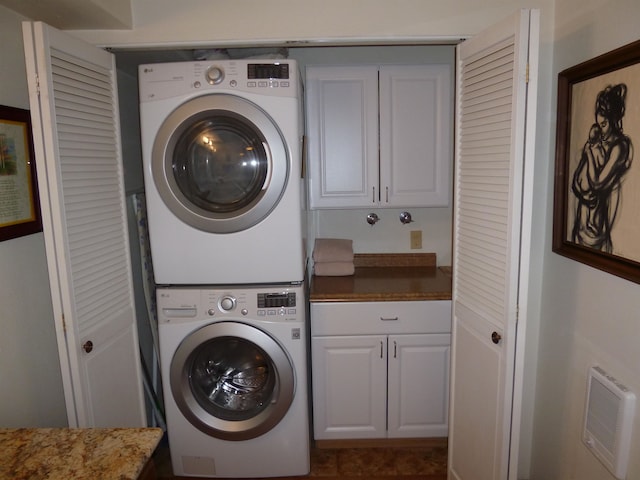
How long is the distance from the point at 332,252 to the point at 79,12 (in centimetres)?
160

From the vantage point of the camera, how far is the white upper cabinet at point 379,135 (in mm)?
2434

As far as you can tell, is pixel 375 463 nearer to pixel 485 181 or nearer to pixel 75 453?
pixel 485 181

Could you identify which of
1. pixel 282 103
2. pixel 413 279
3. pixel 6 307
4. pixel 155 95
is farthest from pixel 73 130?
pixel 413 279

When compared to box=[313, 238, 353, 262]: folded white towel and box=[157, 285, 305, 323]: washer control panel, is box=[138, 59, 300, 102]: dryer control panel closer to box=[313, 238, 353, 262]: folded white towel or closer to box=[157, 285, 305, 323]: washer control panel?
box=[157, 285, 305, 323]: washer control panel

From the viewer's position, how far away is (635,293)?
4.41 ft

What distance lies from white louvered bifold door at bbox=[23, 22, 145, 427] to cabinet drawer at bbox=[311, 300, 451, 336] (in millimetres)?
883

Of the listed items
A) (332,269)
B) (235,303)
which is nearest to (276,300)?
(235,303)

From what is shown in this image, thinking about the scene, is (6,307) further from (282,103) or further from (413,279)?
(413,279)

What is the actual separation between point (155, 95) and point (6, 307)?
98 centimetres

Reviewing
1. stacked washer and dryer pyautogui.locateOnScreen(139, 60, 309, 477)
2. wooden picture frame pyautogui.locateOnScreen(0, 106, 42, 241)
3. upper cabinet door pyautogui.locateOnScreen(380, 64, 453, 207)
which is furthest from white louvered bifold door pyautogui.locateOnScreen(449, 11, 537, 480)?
wooden picture frame pyautogui.locateOnScreen(0, 106, 42, 241)

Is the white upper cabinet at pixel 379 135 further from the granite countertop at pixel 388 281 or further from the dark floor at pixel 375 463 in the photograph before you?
the dark floor at pixel 375 463

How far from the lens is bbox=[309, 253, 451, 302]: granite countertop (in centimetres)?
229

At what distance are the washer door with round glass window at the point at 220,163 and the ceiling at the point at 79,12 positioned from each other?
0.40m

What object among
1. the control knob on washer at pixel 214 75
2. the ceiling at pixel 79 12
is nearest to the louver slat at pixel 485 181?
the control knob on washer at pixel 214 75
